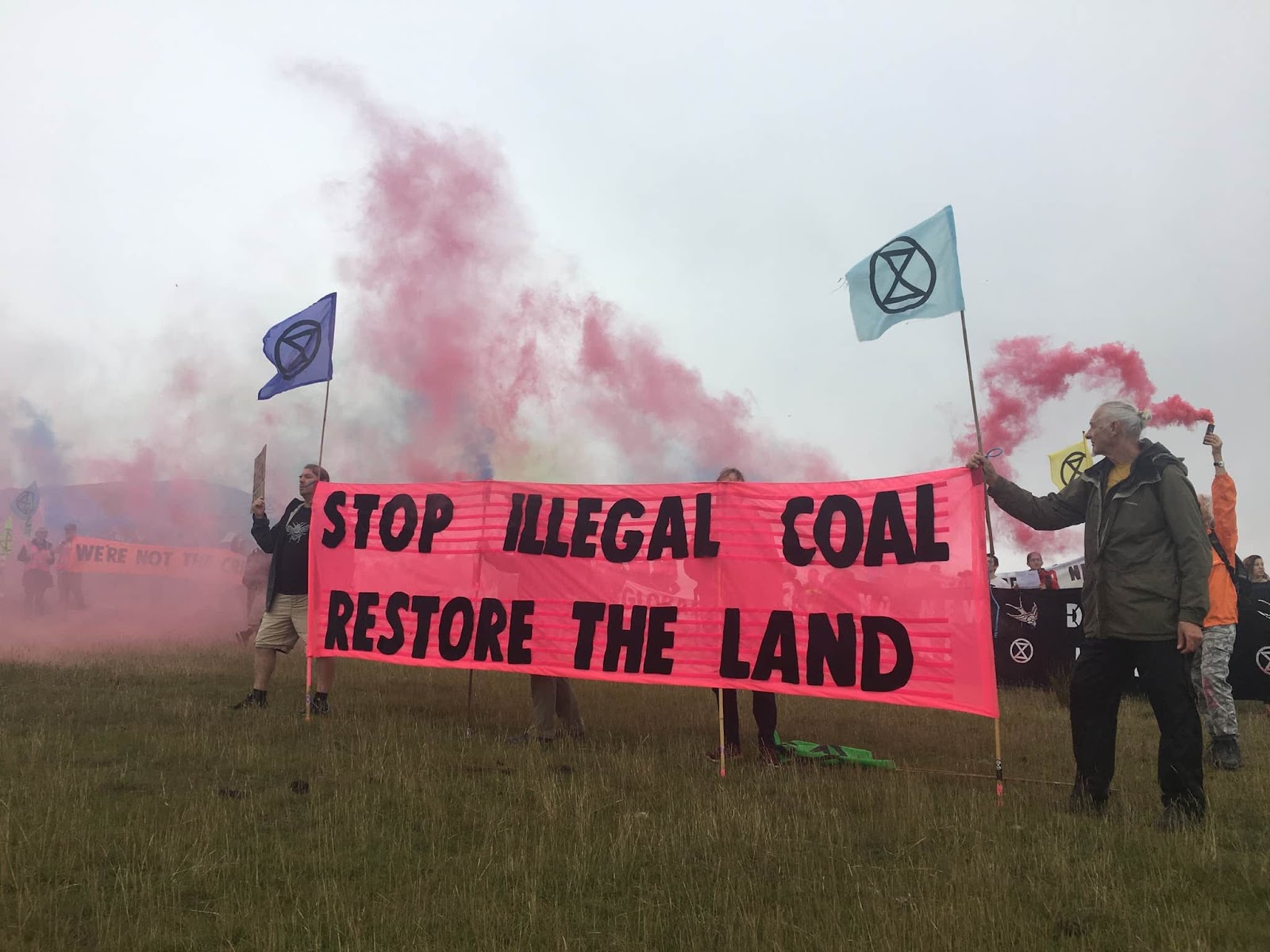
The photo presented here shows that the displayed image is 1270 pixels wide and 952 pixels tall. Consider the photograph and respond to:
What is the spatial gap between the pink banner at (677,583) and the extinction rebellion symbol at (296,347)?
2.52 m

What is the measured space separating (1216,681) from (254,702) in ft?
29.8

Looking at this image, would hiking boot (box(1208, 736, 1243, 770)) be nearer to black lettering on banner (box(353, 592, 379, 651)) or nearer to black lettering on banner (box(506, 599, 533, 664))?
black lettering on banner (box(506, 599, 533, 664))

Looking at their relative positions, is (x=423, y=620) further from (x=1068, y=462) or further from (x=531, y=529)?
(x=1068, y=462)

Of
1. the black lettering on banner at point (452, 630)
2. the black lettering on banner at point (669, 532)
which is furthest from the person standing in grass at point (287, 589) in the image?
the black lettering on banner at point (669, 532)

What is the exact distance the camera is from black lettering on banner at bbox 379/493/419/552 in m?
7.69

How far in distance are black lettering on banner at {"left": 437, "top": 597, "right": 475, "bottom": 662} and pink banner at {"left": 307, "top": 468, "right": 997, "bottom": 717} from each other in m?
0.02

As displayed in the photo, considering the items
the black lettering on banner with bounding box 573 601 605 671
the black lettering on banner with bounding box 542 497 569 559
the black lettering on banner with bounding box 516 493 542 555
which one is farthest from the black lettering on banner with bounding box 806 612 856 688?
the black lettering on banner with bounding box 516 493 542 555

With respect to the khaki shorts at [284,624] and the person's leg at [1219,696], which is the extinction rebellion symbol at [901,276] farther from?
the khaki shorts at [284,624]

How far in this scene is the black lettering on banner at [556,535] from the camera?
6.96m

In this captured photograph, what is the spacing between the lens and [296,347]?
32.3 feet

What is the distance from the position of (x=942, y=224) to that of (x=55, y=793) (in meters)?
7.51

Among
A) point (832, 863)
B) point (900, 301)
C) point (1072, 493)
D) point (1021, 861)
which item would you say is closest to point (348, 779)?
point (832, 863)

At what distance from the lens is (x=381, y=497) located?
7.93 m

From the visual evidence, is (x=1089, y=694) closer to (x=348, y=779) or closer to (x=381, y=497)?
(x=348, y=779)
